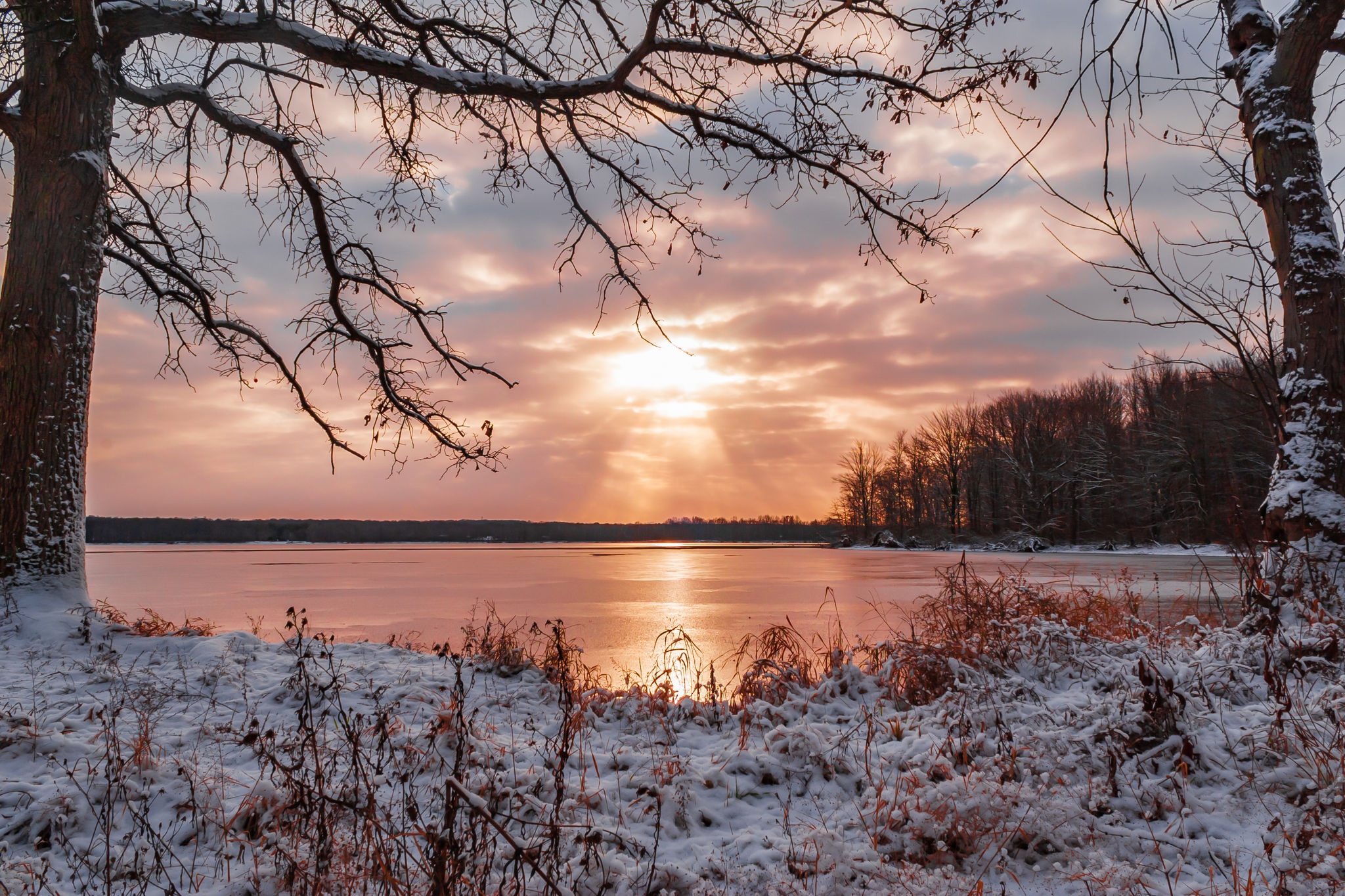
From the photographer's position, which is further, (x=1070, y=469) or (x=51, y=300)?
(x=1070, y=469)

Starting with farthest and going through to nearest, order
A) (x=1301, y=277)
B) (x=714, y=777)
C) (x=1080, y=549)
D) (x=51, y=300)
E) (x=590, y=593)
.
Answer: (x=1080, y=549)
(x=590, y=593)
(x=51, y=300)
(x=1301, y=277)
(x=714, y=777)

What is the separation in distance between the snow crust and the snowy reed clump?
0.01m

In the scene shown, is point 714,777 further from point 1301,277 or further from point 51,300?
point 51,300

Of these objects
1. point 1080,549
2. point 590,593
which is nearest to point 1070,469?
point 1080,549

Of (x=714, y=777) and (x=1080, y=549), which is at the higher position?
(x=714, y=777)

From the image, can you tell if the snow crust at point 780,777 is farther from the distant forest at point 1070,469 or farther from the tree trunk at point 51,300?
the distant forest at point 1070,469

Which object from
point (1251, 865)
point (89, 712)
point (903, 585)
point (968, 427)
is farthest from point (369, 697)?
point (968, 427)

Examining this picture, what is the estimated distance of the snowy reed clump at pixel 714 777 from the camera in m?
2.26

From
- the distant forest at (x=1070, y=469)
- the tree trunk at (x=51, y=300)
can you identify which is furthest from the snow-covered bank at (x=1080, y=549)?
the tree trunk at (x=51, y=300)

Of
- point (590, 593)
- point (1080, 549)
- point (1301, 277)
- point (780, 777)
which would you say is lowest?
point (1080, 549)

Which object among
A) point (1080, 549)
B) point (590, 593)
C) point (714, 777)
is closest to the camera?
point (714, 777)

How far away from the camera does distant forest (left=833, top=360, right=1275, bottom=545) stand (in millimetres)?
33531

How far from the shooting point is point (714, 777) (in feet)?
10.2

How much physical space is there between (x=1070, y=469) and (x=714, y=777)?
159 feet
